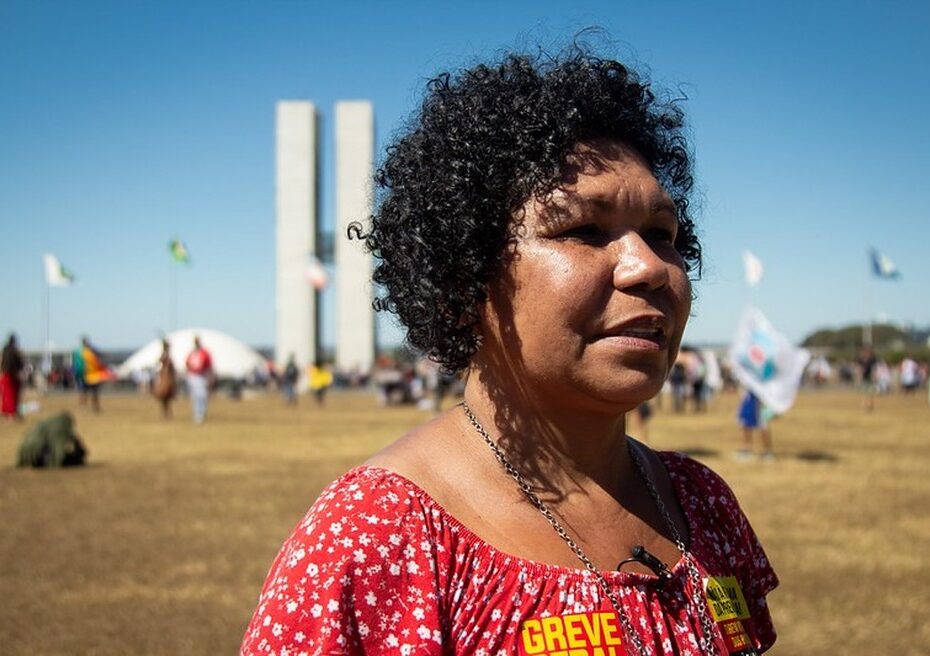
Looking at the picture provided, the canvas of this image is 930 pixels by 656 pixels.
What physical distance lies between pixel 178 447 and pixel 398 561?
49.7 ft

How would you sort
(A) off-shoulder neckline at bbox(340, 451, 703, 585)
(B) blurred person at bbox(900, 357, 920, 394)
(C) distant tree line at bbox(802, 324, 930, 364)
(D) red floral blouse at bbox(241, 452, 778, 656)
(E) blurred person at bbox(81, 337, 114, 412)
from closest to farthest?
(D) red floral blouse at bbox(241, 452, 778, 656) → (A) off-shoulder neckline at bbox(340, 451, 703, 585) → (E) blurred person at bbox(81, 337, 114, 412) → (B) blurred person at bbox(900, 357, 920, 394) → (C) distant tree line at bbox(802, 324, 930, 364)

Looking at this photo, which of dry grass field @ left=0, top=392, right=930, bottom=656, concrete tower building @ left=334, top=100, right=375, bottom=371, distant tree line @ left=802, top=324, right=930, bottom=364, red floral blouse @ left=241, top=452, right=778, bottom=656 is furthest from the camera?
distant tree line @ left=802, top=324, right=930, bottom=364

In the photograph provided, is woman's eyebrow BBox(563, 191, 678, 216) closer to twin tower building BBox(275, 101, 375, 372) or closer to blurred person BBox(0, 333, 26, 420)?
blurred person BBox(0, 333, 26, 420)

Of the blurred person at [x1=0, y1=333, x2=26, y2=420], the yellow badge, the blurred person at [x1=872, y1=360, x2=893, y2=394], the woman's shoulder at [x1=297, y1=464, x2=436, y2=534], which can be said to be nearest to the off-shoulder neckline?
the woman's shoulder at [x1=297, y1=464, x2=436, y2=534]

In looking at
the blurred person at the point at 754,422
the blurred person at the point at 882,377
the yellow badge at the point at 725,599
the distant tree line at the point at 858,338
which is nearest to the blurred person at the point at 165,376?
the blurred person at the point at 754,422

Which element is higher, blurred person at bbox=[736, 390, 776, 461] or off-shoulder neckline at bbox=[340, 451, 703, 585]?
off-shoulder neckline at bbox=[340, 451, 703, 585]

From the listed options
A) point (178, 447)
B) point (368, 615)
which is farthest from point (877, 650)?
point (178, 447)

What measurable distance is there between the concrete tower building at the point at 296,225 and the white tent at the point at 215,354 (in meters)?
3.29

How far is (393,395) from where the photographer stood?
33.3 meters

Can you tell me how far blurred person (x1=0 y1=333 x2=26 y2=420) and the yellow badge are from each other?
20385mm

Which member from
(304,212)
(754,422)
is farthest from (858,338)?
(754,422)

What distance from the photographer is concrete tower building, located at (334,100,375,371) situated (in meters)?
59.6

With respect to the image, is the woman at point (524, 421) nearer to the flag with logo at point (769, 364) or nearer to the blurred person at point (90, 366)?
the flag with logo at point (769, 364)

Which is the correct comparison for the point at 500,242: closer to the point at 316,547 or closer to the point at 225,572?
the point at 316,547
